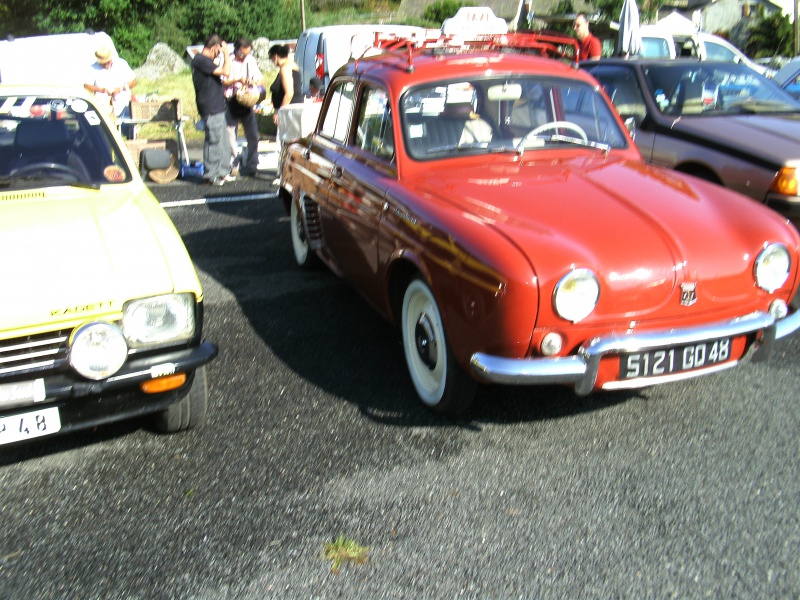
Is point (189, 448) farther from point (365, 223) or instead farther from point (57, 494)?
point (365, 223)

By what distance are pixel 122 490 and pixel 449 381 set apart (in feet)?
4.94

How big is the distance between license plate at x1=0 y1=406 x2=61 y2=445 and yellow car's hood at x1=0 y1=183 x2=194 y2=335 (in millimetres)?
352

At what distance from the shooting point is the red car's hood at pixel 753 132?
585cm

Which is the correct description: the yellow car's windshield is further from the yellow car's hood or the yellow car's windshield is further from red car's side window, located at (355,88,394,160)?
red car's side window, located at (355,88,394,160)

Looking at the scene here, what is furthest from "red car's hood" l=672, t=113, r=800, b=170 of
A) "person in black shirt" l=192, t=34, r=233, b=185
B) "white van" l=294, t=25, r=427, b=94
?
"white van" l=294, t=25, r=427, b=94

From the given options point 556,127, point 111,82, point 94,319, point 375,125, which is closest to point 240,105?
point 111,82

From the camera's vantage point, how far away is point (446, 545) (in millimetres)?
2945

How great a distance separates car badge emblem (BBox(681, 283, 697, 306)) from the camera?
3385 mm

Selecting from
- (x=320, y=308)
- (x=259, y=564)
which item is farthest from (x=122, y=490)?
(x=320, y=308)

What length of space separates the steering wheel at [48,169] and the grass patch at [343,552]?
254 centimetres

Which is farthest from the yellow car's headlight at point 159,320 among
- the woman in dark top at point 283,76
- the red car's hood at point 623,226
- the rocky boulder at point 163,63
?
the rocky boulder at point 163,63

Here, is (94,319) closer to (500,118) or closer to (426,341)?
(426,341)

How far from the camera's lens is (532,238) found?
11.1 feet

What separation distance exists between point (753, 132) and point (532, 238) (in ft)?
12.3
